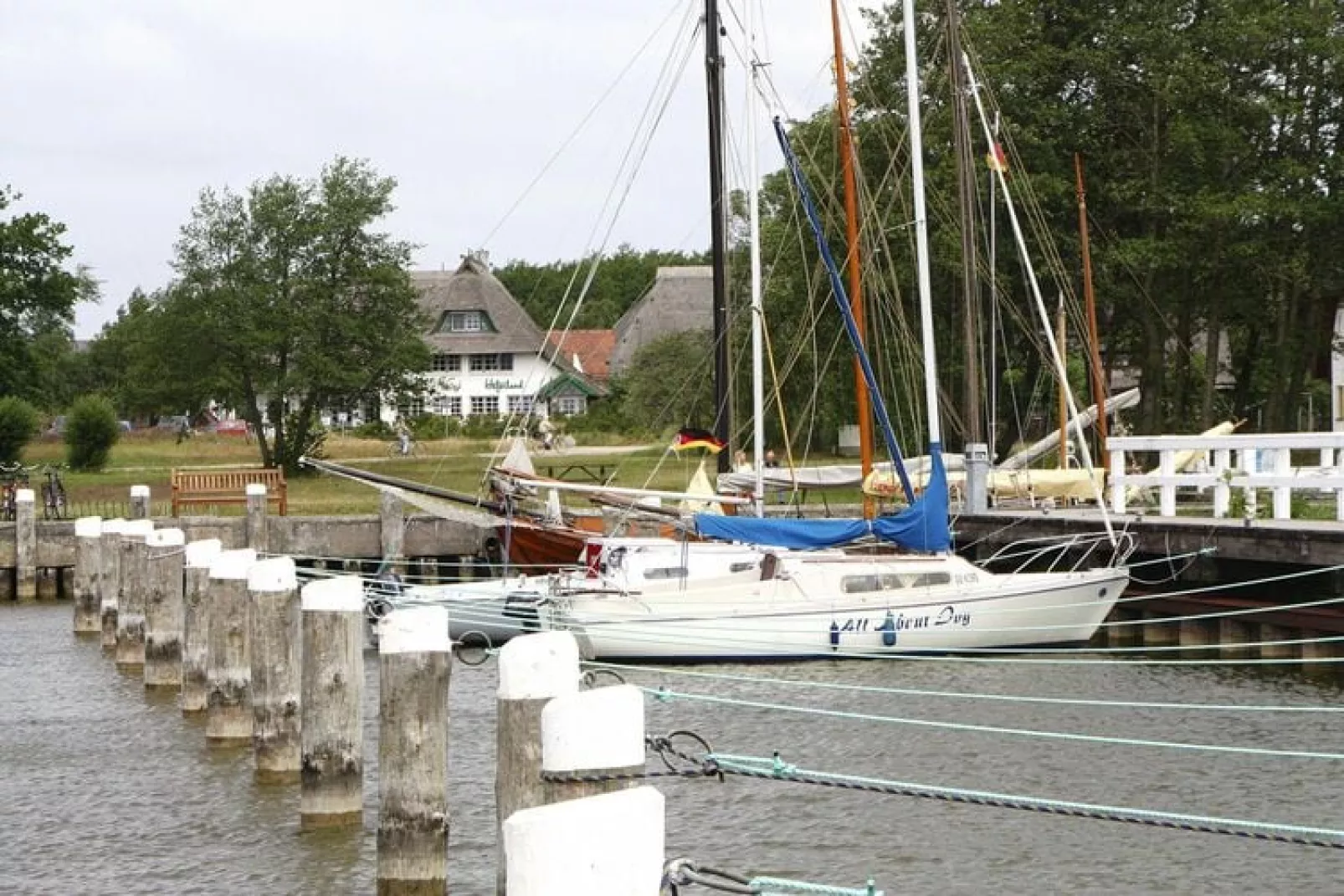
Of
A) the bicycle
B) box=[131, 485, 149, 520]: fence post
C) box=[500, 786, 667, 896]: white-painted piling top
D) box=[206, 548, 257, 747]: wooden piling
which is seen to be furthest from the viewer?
the bicycle

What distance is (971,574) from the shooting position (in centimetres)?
3128

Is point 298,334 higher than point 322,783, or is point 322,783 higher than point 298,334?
point 298,334

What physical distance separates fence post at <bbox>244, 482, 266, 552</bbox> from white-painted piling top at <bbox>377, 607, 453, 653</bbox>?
94.4 ft

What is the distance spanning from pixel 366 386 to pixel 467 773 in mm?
48911

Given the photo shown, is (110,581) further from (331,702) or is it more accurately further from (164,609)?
(331,702)

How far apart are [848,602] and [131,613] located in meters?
10.4

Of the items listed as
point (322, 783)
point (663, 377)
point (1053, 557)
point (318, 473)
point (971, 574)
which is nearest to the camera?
point (322, 783)

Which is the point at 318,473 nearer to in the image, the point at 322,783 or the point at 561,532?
the point at 561,532

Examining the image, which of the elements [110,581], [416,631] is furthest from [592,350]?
[416,631]

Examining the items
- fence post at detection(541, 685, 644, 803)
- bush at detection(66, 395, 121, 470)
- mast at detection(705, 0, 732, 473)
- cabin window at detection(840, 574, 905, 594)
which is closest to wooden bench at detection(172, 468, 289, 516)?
mast at detection(705, 0, 732, 473)

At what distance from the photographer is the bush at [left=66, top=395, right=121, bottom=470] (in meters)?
66.1

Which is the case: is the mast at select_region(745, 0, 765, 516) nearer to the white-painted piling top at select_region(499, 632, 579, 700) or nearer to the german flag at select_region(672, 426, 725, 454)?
the german flag at select_region(672, 426, 725, 454)

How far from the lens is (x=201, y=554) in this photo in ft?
71.7

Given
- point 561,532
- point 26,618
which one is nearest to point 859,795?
point 561,532
